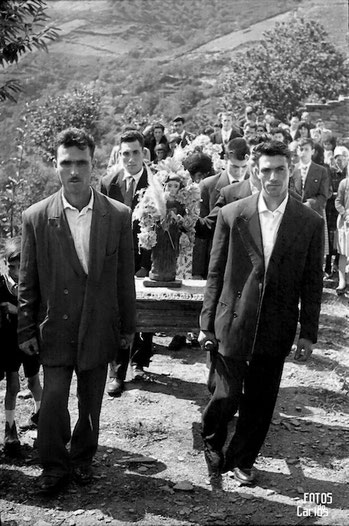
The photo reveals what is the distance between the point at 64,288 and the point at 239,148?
9.02 feet

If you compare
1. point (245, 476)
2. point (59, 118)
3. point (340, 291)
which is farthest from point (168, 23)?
point (245, 476)

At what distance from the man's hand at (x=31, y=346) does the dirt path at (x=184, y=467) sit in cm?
80

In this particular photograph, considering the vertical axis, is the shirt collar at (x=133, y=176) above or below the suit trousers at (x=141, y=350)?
above

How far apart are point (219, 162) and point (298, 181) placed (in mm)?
1114

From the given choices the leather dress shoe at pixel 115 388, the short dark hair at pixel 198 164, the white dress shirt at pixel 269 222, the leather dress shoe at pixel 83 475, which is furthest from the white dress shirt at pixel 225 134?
the leather dress shoe at pixel 83 475

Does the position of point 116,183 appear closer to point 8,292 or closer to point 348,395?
point 8,292

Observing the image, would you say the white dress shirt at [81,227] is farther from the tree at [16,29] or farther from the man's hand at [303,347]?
the tree at [16,29]

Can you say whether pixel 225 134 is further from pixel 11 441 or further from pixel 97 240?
pixel 11 441

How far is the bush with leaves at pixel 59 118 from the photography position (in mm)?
19484

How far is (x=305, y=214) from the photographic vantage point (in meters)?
4.37

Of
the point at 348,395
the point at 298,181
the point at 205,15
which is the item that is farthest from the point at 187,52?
the point at 348,395

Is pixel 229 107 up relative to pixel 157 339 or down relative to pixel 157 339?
up

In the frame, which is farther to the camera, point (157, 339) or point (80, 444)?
point (157, 339)

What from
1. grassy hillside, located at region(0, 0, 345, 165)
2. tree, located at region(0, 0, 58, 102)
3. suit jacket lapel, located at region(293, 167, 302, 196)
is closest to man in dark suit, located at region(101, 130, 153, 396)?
tree, located at region(0, 0, 58, 102)
